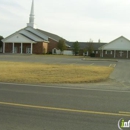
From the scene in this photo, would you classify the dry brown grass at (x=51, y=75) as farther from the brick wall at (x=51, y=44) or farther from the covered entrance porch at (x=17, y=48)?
the brick wall at (x=51, y=44)

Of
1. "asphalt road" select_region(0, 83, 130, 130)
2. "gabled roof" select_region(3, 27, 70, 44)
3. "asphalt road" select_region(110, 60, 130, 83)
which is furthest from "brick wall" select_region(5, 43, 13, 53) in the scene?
"asphalt road" select_region(0, 83, 130, 130)

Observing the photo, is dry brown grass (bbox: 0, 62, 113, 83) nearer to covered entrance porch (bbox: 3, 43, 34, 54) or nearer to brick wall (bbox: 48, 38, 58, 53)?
covered entrance porch (bbox: 3, 43, 34, 54)

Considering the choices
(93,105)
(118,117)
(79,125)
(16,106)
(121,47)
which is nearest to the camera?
(79,125)

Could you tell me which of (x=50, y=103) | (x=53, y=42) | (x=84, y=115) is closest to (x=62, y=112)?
(x=84, y=115)

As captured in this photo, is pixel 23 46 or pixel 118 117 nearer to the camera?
pixel 118 117

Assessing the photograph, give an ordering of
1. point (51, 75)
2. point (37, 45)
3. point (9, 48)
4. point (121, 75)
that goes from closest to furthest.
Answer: point (51, 75), point (121, 75), point (37, 45), point (9, 48)

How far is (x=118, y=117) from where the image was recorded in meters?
5.93

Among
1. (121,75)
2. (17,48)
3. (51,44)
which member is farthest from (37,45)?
(121,75)

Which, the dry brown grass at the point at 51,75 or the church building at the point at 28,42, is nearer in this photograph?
the dry brown grass at the point at 51,75

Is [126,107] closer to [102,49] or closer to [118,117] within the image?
[118,117]

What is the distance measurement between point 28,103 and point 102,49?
56.5 metres

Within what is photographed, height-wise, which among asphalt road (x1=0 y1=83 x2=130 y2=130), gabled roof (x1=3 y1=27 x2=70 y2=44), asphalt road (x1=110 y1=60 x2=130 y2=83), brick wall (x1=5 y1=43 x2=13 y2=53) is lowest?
asphalt road (x1=0 y1=83 x2=130 y2=130)

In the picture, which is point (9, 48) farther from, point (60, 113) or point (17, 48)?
point (60, 113)

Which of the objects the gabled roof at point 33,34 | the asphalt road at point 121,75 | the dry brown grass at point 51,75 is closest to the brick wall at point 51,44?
the gabled roof at point 33,34
